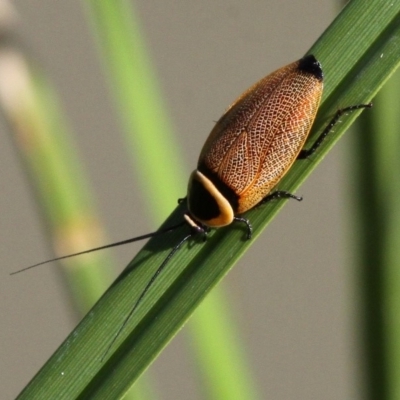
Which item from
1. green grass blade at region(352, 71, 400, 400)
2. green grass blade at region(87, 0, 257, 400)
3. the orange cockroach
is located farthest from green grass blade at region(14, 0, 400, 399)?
green grass blade at region(87, 0, 257, 400)

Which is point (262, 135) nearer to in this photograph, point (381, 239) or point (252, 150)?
point (252, 150)

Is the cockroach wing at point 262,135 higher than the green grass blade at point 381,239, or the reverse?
the cockroach wing at point 262,135

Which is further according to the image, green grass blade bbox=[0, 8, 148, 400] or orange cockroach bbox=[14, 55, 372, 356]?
green grass blade bbox=[0, 8, 148, 400]

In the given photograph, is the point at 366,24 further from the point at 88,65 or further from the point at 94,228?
the point at 88,65

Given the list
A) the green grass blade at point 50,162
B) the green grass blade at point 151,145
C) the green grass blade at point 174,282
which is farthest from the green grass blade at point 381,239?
the green grass blade at point 50,162

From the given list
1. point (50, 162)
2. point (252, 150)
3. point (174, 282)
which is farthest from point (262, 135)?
point (50, 162)

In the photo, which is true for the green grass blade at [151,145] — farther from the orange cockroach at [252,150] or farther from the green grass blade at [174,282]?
the green grass blade at [174,282]

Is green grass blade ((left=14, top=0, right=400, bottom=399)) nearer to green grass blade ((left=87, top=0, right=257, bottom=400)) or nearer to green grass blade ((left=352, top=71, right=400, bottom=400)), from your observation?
green grass blade ((left=352, top=71, right=400, bottom=400))
